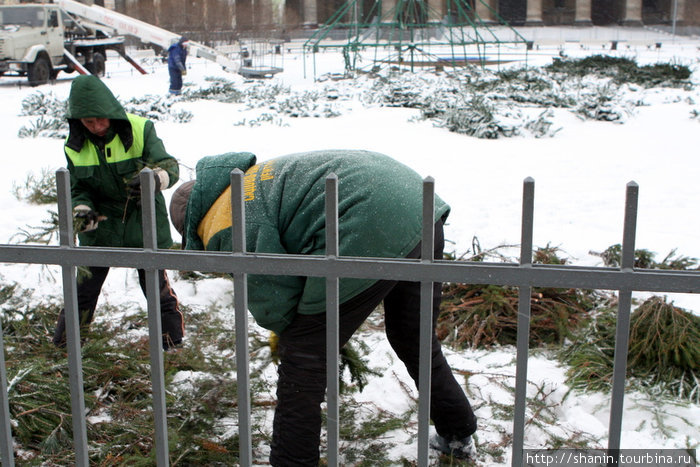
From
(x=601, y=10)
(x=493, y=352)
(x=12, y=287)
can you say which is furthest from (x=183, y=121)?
(x=601, y=10)

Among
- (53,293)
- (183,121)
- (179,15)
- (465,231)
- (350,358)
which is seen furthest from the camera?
(179,15)

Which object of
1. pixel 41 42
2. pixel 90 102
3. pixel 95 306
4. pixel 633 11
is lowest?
pixel 95 306

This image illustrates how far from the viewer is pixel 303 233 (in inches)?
90.9

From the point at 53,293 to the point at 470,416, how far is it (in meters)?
2.93

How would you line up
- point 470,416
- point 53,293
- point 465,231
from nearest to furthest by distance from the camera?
point 470,416
point 53,293
point 465,231

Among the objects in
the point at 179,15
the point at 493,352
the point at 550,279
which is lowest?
the point at 493,352

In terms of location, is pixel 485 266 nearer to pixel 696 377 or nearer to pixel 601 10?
pixel 696 377

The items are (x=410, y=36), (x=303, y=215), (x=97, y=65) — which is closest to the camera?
(x=303, y=215)

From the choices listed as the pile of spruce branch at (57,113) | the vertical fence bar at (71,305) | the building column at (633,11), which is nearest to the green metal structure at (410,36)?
the pile of spruce branch at (57,113)

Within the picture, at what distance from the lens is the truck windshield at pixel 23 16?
21.4 m

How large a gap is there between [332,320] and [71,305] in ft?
2.33

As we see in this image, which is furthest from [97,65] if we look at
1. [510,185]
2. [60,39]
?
[510,185]

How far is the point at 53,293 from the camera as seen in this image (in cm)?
457

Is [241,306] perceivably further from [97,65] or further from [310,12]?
[310,12]
